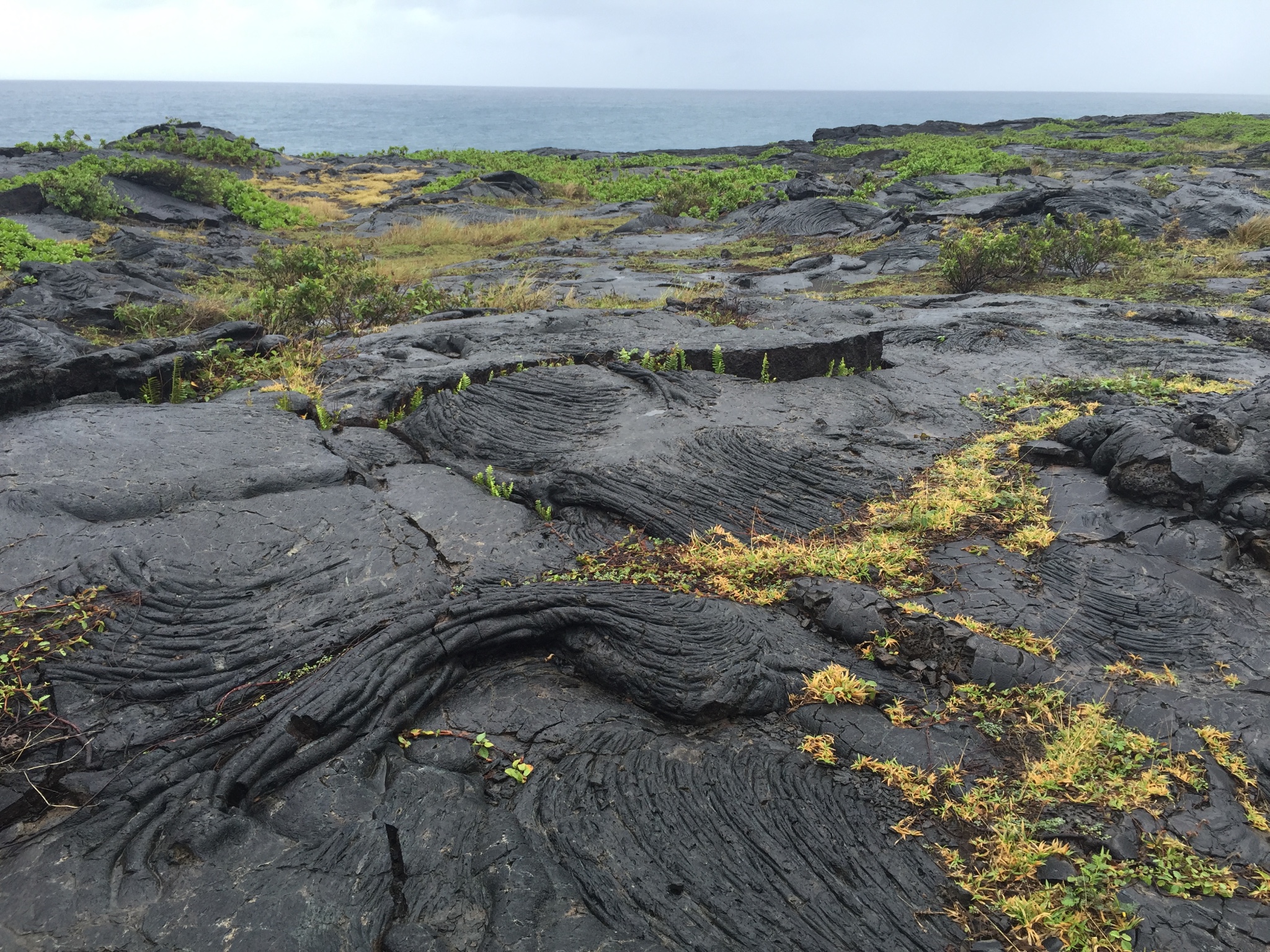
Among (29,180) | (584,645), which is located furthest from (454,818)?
(29,180)

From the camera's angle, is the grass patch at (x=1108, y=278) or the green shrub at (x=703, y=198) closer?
the grass patch at (x=1108, y=278)

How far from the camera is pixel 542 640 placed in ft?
15.3

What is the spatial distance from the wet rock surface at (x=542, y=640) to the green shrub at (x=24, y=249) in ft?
25.3

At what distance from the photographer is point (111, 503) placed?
5.33m

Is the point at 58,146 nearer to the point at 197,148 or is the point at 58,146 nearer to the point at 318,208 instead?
the point at 197,148

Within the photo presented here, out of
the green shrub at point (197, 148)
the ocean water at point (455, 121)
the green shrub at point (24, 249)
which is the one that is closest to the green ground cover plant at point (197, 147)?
the green shrub at point (197, 148)

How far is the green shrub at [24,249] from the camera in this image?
44.3 feet

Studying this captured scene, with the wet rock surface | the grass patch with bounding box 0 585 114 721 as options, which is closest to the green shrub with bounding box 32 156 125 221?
the wet rock surface

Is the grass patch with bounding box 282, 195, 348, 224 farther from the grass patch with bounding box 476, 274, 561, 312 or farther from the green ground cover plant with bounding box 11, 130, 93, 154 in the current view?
the grass patch with bounding box 476, 274, 561, 312

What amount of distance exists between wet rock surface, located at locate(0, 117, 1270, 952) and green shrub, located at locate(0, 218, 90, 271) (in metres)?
7.72

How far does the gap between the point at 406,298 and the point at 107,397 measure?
5585 millimetres

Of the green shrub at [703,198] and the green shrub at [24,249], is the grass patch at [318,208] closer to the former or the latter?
the green shrub at [24,249]

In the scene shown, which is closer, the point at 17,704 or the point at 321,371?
the point at 17,704

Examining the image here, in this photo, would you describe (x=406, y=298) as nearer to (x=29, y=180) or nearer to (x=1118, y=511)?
(x=1118, y=511)
